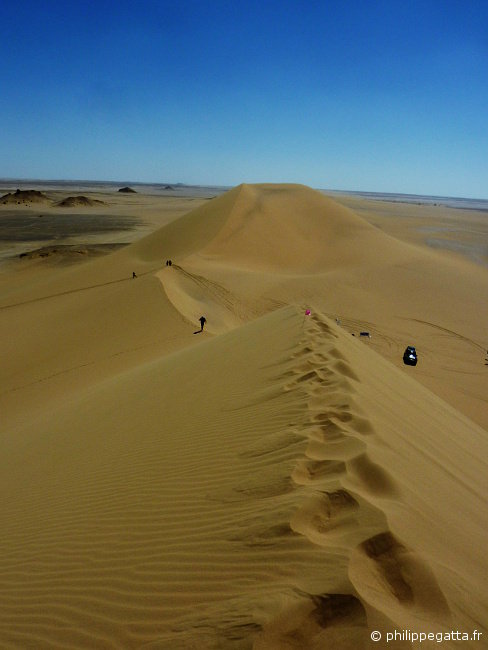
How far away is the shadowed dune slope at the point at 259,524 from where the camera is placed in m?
2.22

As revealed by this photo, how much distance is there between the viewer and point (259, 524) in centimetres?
283

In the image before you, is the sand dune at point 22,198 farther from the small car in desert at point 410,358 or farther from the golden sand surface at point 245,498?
the small car in desert at point 410,358

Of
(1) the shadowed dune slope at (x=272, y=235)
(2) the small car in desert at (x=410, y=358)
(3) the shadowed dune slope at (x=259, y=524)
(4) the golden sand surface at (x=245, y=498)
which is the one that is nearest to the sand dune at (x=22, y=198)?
(1) the shadowed dune slope at (x=272, y=235)

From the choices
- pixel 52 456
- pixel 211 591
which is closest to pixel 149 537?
pixel 211 591

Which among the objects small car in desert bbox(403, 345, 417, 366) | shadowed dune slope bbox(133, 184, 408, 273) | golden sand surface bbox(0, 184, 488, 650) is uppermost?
shadowed dune slope bbox(133, 184, 408, 273)

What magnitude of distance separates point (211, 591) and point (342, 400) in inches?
95.3

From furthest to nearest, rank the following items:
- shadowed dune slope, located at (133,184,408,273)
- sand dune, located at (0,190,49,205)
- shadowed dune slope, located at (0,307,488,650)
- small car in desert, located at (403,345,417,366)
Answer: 1. sand dune, located at (0,190,49,205)
2. shadowed dune slope, located at (133,184,408,273)
3. small car in desert, located at (403,345,417,366)
4. shadowed dune slope, located at (0,307,488,650)

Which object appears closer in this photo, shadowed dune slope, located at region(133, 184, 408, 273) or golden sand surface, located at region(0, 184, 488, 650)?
golden sand surface, located at region(0, 184, 488, 650)

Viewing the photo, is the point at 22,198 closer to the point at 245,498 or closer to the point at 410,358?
the point at 410,358

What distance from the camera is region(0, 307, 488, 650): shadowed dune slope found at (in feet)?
7.27

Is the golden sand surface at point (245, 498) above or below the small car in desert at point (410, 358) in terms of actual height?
above

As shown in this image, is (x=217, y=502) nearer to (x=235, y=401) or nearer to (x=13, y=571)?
(x=13, y=571)

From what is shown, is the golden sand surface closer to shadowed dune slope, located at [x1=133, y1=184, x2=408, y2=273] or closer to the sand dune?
shadowed dune slope, located at [x1=133, y1=184, x2=408, y2=273]

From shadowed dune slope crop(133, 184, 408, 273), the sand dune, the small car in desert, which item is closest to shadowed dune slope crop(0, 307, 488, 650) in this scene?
the small car in desert
